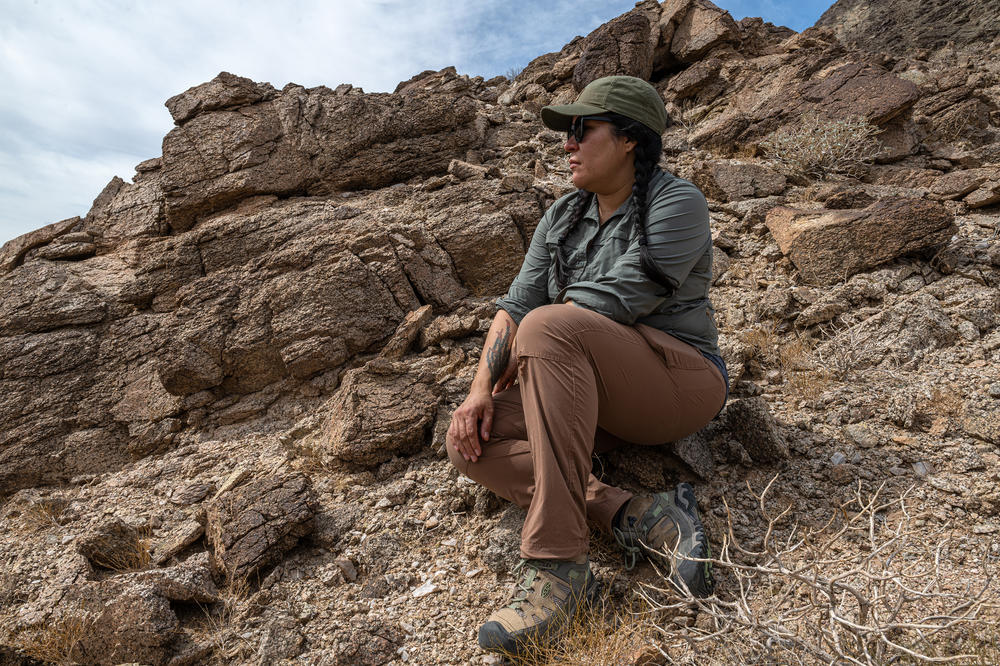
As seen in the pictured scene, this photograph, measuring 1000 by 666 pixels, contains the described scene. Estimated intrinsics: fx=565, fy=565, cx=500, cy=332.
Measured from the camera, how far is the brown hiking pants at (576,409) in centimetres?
226

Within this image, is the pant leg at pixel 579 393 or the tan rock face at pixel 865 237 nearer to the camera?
the pant leg at pixel 579 393

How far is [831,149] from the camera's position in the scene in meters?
6.57

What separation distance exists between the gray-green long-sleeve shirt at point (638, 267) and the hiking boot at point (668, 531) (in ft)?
2.49

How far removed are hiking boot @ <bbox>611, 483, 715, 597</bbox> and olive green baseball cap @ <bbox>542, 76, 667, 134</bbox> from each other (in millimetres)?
1829

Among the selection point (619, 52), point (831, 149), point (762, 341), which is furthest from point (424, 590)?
point (619, 52)

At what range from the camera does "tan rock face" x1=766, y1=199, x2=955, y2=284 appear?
4.58 metres

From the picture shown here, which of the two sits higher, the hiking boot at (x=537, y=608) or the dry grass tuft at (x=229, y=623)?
the dry grass tuft at (x=229, y=623)

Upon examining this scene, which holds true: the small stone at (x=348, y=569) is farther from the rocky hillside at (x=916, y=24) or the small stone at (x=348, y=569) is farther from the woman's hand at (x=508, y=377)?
the rocky hillside at (x=916, y=24)

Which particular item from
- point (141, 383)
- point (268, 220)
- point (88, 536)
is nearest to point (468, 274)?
point (268, 220)

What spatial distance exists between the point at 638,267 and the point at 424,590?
74.3 inches

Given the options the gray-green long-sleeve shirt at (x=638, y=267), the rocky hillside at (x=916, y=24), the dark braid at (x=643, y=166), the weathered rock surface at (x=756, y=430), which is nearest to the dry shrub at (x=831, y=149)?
the weathered rock surface at (x=756, y=430)

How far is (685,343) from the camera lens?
8.79ft

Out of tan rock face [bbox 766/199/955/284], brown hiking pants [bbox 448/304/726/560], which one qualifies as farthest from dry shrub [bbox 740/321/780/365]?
brown hiking pants [bbox 448/304/726/560]

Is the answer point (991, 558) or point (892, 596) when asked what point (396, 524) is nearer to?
point (892, 596)
